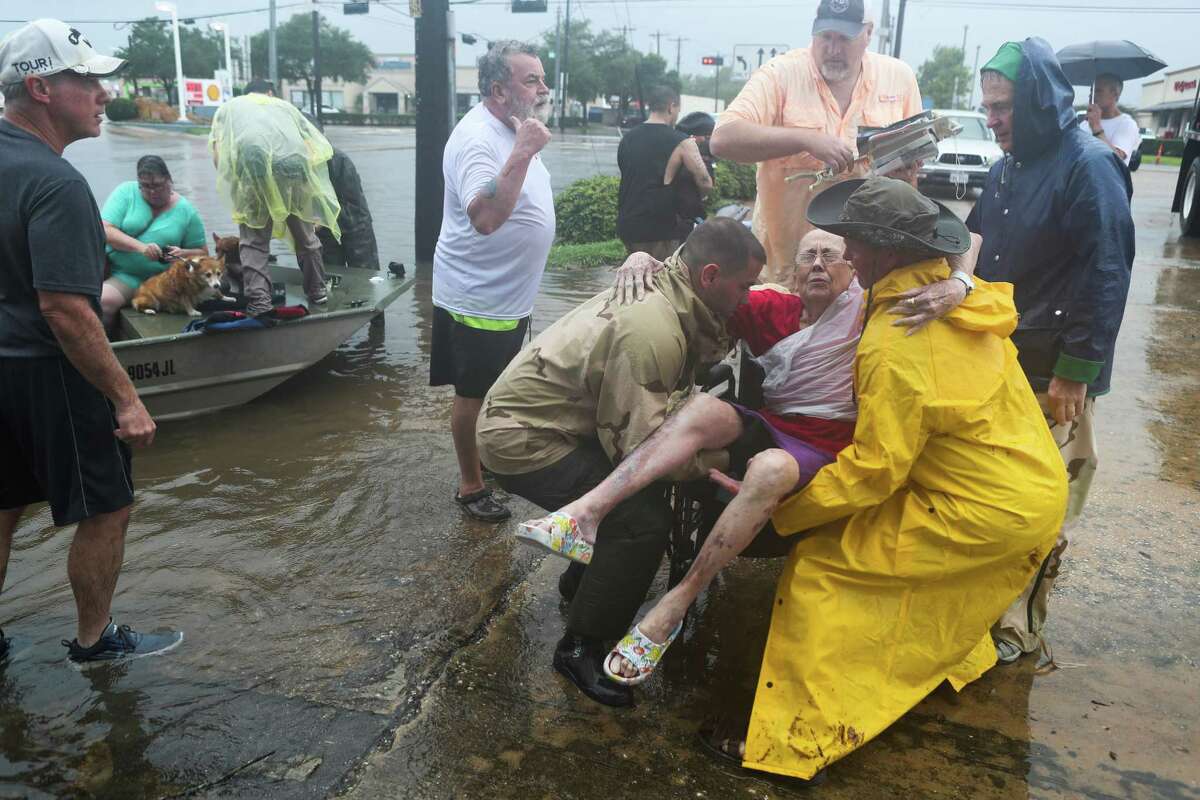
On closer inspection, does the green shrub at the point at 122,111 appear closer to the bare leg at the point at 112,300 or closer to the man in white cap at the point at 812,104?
the bare leg at the point at 112,300

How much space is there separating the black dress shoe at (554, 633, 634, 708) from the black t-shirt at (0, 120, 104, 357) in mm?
1800

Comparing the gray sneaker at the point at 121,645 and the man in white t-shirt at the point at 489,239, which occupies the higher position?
the man in white t-shirt at the point at 489,239

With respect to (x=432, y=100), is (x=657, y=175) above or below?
below

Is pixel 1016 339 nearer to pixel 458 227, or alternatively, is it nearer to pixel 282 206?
pixel 458 227

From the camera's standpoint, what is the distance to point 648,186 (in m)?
7.61

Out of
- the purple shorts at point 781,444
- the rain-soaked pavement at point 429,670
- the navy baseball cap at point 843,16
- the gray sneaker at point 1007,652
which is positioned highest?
the navy baseball cap at point 843,16

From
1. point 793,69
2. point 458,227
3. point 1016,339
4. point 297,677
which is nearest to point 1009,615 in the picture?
point 1016,339

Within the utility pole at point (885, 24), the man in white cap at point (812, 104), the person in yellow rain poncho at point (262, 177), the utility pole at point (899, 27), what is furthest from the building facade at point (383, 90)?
the man in white cap at point (812, 104)

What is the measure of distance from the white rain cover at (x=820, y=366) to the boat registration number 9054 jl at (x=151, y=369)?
11.6 ft

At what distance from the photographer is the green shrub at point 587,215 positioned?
1381 cm

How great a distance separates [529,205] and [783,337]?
1319 millimetres

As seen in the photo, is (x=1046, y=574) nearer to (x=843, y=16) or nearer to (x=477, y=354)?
(x=843, y=16)

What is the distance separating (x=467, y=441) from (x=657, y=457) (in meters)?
1.63

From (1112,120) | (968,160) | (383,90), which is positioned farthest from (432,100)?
(383,90)
